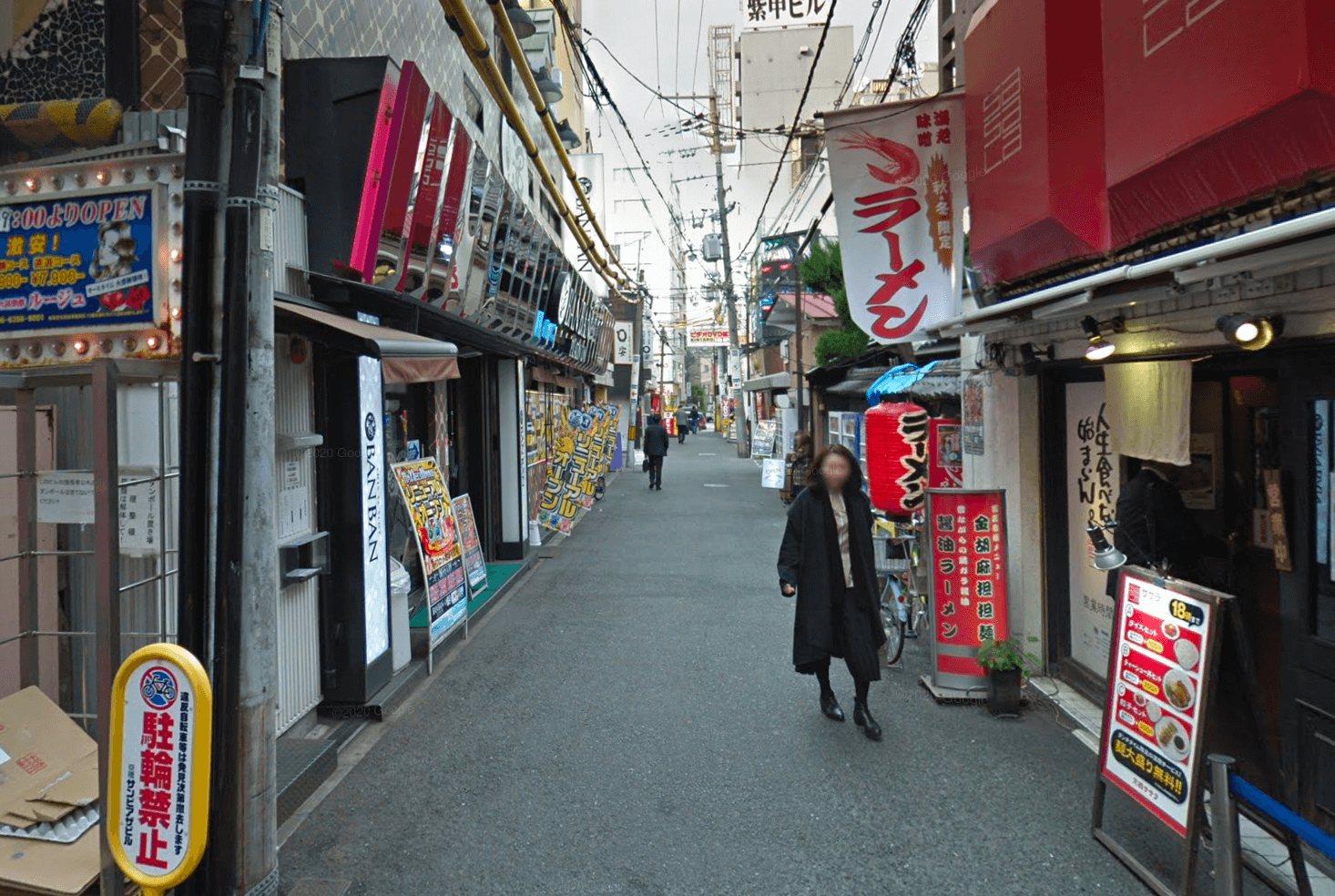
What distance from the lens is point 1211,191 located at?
151 inches

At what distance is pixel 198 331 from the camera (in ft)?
10.7

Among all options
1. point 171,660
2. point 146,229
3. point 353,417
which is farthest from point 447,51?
point 171,660

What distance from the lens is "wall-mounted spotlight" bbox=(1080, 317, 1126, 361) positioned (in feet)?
16.3

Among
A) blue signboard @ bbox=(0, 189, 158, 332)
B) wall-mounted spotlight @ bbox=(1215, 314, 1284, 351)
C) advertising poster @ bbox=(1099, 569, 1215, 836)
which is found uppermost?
blue signboard @ bbox=(0, 189, 158, 332)

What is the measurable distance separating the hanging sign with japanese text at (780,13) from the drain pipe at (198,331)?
42.5 metres

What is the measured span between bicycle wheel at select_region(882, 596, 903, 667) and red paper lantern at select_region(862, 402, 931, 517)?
3.39 ft

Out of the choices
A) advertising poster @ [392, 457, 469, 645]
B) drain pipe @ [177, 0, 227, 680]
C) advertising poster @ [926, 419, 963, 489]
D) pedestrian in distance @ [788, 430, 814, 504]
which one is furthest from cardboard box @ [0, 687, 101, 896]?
pedestrian in distance @ [788, 430, 814, 504]

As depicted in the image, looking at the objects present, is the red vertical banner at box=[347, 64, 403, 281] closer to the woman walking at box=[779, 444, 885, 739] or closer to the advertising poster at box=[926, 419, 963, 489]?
the woman walking at box=[779, 444, 885, 739]

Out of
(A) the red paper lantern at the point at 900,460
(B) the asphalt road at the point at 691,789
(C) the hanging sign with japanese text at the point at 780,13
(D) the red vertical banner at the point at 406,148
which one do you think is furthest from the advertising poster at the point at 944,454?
(C) the hanging sign with japanese text at the point at 780,13

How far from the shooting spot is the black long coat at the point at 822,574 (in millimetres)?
5598

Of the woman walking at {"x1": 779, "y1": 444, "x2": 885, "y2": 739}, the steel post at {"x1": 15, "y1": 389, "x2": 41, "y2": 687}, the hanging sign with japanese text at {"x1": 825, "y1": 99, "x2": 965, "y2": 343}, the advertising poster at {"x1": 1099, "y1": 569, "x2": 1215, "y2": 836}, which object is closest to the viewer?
the advertising poster at {"x1": 1099, "y1": 569, "x2": 1215, "y2": 836}

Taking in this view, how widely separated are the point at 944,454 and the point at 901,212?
358 centimetres

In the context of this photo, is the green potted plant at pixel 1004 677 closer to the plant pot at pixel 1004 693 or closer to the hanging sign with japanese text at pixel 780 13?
the plant pot at pixel 1004 693

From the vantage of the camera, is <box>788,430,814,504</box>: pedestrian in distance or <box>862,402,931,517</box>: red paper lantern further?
<box>788,430,814,504</box>: pedestrian in distance
